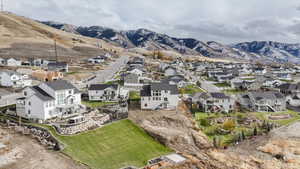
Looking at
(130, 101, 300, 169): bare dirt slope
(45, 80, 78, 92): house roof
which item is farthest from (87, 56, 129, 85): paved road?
(130, 101, 300, 169): bare dirt slope

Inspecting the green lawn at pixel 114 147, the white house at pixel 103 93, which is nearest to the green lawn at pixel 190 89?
the white house at pixel 103 93

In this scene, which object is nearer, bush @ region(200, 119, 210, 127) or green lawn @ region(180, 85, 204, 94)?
bush @ region(200, 119, 210, 127)

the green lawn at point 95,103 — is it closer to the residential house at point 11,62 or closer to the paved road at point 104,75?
the paved road at point 104,75

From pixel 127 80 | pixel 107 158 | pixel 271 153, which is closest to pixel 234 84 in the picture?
pixel 127 80

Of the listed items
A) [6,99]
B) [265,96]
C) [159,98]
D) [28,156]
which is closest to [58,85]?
[6,99]

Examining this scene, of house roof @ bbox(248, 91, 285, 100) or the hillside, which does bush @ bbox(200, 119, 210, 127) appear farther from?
the hillside
